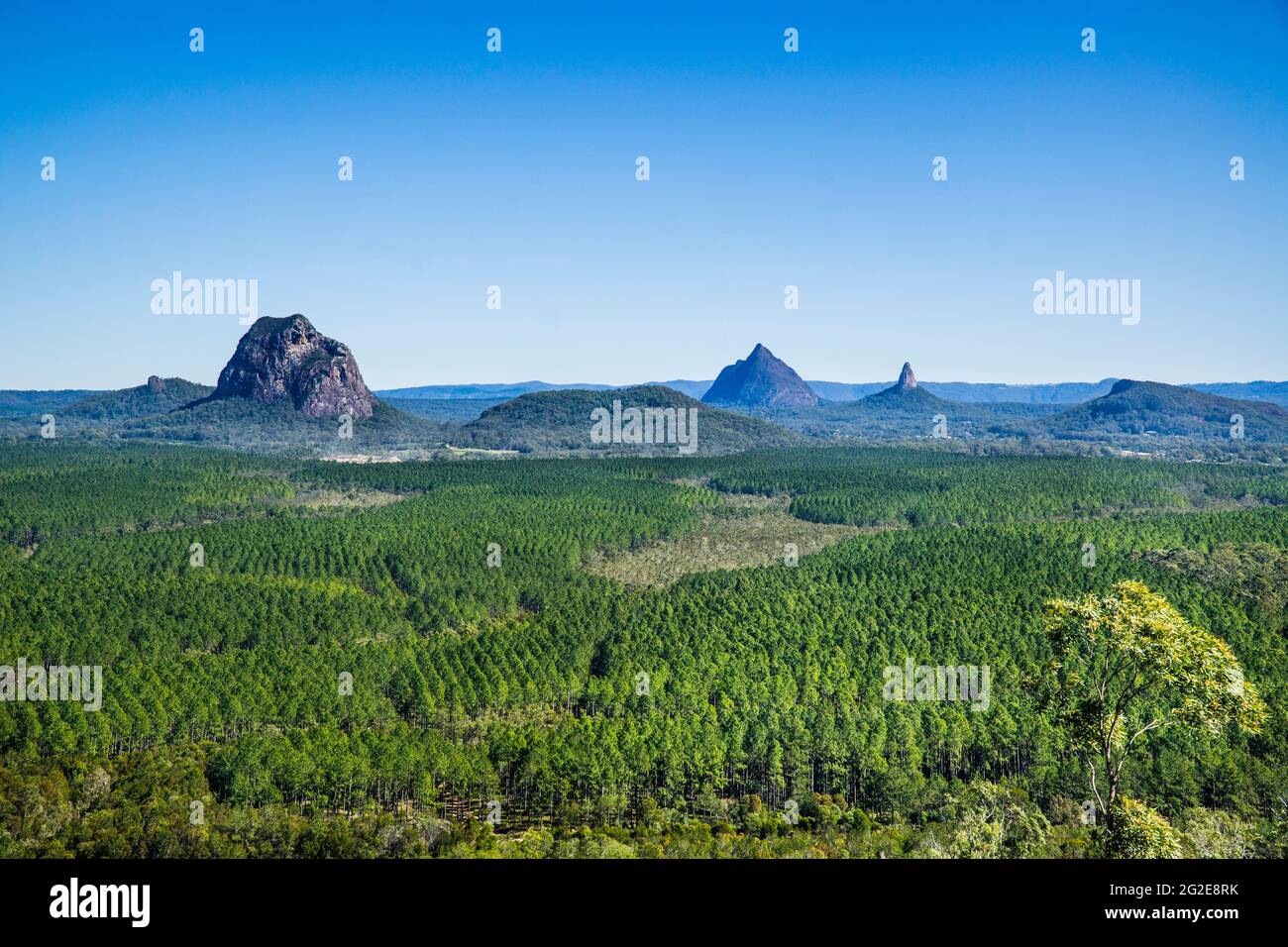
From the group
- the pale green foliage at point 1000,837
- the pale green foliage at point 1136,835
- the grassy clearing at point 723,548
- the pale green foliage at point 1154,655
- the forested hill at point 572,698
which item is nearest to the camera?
the pale green foliage at point 1136,835

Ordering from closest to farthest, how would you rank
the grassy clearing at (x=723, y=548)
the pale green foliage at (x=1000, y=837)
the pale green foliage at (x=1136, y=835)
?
the pale green foliage at (x=1136, y=835)
the pale green foliage at (x=1000, y=837)
the grassy clearing at (x=723, y=548)

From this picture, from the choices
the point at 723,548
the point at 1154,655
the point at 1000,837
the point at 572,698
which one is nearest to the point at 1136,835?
the point at 1154,655

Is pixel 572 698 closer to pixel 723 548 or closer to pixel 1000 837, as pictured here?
pixel 1000 837

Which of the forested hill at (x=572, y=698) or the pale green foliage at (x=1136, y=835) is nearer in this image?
the pale green foliage at (x=1136, y=835)

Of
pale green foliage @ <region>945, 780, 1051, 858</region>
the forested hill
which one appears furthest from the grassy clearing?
pale green foliage @ <region>945, 780, 1051, 858</region>

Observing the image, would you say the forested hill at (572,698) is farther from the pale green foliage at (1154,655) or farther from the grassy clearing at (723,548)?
the grassy clearing at (723,548)

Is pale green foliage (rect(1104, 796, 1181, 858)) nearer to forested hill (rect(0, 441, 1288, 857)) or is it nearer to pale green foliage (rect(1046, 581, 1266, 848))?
pale green foliage (rect(1046, 581, 1266, 848))

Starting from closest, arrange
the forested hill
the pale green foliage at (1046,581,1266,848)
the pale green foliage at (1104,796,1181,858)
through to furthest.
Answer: the pale green foliage at (1104,796,1181,858)
the pale green foliage at (1046,581,1266,848)
the forested hill

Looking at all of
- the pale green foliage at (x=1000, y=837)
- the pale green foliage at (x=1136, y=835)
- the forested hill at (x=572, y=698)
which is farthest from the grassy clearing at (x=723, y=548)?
the pale green foliage at (x=1136, y=835)

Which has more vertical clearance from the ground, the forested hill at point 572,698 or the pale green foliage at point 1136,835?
the pale green foliage at point 1136,835
